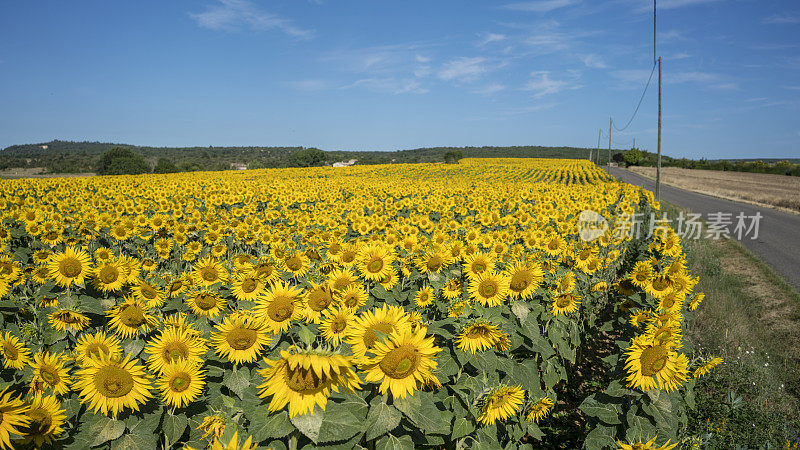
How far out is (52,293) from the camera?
12.0ft

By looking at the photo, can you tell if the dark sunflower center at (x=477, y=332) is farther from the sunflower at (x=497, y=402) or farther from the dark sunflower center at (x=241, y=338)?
the dark sunflower center at (x=241, y=338)

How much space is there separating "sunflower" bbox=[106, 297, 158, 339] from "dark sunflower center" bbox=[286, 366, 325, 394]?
6.78 ft

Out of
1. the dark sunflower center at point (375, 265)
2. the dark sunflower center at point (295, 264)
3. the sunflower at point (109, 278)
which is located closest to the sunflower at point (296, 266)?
the dark sunflower center at point (295, 264)

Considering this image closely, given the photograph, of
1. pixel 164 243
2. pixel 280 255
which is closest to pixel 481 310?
pixel 280 255

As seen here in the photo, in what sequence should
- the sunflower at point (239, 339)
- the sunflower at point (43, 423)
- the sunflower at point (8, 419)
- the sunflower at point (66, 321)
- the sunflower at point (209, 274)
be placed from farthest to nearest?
the sunflower at point (209, 274)
the sunflower at point (66, 321)
the sunflower at point (239, 339)
the sunflower at point (43, 423)
the sunflower at point (8, 419)

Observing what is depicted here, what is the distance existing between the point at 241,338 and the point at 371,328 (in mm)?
848

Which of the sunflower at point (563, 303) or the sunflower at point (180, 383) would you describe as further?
the sunflower at point (563, 303)

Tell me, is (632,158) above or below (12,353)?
above

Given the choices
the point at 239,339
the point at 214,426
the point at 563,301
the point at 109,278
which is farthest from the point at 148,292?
the point at 563,301

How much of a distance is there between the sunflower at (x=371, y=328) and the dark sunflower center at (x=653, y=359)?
204cm

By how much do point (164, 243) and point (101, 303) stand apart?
531 centimetres

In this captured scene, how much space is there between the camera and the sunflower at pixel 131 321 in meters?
2.90

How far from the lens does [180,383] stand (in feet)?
7.74

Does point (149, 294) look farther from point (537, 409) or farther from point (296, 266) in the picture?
point (537, 409)
